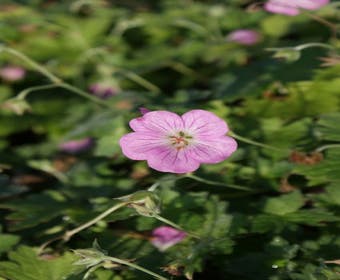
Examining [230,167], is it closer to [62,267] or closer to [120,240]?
[120,240]

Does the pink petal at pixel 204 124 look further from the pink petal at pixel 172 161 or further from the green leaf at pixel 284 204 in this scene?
the green leaf at pixel 284 204

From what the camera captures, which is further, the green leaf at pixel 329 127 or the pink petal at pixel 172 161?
the green leaf at pixel 329 127

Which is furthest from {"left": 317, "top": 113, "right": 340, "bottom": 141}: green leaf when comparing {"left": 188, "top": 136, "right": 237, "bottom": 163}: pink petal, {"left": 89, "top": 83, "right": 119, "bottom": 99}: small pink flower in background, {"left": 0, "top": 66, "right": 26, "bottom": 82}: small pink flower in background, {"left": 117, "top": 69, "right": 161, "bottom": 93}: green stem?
{"left": 0, "top": 66, "right": 26, "bottom": 82}: small pink flower in background

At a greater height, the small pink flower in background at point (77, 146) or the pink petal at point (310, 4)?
the pink petal at point (310, 4)

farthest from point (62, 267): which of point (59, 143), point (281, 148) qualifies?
point (59, 143)

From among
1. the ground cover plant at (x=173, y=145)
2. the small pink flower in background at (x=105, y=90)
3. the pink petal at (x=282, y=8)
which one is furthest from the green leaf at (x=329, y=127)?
the small pink flower in background at (x=105, y=90)
